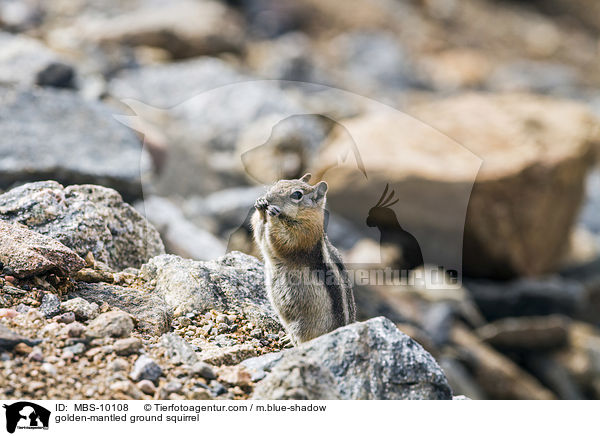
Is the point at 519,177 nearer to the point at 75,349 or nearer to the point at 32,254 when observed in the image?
the point at 32,254

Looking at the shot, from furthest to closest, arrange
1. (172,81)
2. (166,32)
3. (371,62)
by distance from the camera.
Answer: (371,62)
(166,32)
(172,81)

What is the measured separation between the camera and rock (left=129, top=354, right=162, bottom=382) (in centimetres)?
296

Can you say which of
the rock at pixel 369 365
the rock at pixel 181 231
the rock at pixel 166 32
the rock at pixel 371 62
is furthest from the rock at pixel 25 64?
the rock at pixel 371 62

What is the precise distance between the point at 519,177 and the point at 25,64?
667 cm

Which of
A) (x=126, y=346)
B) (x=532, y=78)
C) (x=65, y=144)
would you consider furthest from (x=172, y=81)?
(x=532, y=78)

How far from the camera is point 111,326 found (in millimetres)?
3166

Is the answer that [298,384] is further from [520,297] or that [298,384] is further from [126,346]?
[520,297]

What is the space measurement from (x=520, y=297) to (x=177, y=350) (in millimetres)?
8361

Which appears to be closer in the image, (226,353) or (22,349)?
(22,349)

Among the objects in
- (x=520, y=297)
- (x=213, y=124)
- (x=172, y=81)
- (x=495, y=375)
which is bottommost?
(x=495, y=375)

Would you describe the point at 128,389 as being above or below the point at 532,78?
below
